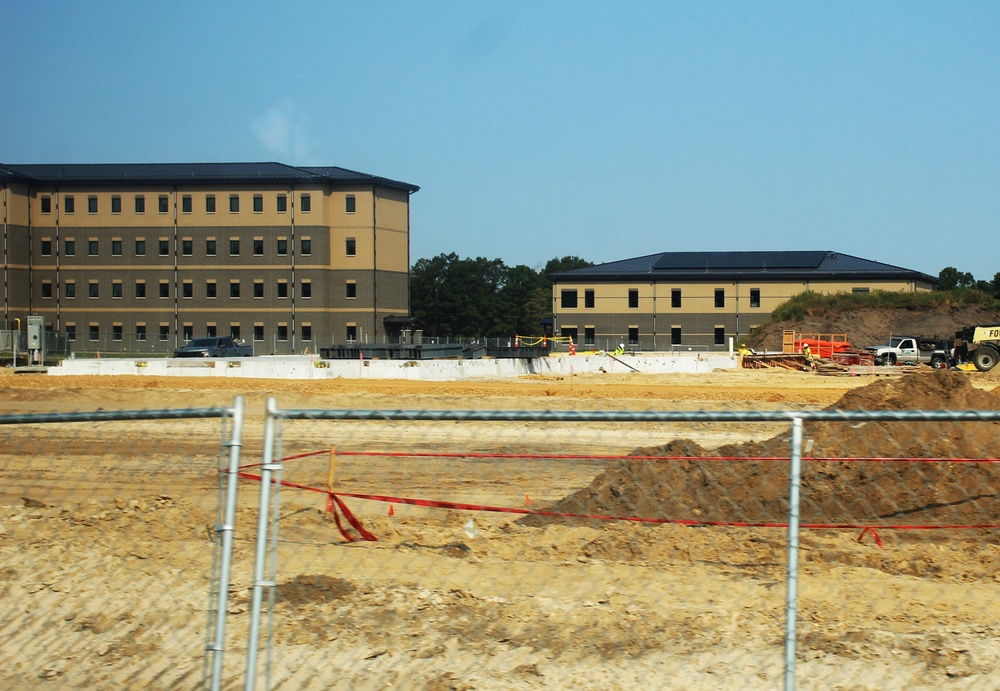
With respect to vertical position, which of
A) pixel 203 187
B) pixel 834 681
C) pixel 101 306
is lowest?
pixel 834 681

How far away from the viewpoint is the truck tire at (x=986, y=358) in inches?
1742

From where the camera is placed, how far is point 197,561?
27.6 feet

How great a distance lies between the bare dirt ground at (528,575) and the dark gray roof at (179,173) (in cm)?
6051

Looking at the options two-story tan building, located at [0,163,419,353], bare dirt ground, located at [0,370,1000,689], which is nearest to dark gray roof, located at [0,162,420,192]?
two-story tan building, located at [0,163,419,353]

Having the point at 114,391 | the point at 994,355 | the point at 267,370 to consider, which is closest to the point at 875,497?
the point at 114,391

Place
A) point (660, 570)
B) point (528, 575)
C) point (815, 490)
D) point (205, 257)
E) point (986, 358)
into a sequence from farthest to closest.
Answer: point (205, 257) → point (986, 358) → point (815, 490) → point (660, 570) → point (528, 575)

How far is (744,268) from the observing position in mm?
81250

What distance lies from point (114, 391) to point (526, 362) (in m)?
18.3

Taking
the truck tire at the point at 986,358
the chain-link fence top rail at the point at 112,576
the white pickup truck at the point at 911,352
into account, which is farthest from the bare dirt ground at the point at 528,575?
the white pickup truck at the point at 911,352

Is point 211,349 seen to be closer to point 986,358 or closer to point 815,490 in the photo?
point 986,358

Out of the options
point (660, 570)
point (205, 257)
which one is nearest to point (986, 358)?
point (660, 570)

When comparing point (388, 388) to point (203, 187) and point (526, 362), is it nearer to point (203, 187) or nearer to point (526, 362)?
point (526, 362)

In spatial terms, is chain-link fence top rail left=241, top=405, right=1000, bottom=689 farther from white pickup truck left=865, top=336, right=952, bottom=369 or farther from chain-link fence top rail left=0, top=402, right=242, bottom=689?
white pickup truck left=865, top=336, right=952, bottom=369

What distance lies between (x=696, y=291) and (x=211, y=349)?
146ft
